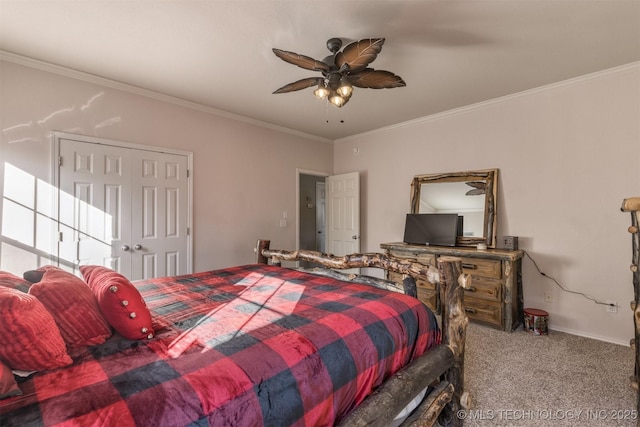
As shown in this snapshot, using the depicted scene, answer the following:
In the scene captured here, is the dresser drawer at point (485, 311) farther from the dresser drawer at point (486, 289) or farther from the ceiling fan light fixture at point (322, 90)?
the ceiling fan light fixture at point (322, 90)

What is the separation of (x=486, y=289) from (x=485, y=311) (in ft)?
0.81

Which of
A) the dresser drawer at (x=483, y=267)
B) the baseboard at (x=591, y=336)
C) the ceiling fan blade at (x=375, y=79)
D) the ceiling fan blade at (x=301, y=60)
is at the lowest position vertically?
the baseboard at (x=591, y=336)

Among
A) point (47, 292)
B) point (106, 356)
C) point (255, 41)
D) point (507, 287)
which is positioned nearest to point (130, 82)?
point (255, 41)

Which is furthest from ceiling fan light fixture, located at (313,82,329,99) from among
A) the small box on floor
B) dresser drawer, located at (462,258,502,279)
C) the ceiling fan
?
the small box on floor

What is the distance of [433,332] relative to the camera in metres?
1.76

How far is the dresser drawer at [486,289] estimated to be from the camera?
317 centimetres

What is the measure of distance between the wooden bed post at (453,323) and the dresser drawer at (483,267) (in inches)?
67.8

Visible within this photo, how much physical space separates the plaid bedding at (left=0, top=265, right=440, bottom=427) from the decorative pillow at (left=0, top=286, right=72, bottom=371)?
0.16 ft

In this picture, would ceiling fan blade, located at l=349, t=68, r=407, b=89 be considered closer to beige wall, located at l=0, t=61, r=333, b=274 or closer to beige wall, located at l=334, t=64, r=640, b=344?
beige wall, located at l=334, t=64, r=640, b=344

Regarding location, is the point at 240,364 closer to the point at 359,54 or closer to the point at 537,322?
the point at 359,54

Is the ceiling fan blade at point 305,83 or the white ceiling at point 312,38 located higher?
the white ceiling at point 312,38

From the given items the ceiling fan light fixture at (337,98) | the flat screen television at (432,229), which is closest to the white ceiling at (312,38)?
the ceiling fan light fixture at (337,98)

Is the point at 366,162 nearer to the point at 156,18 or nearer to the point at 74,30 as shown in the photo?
the point at 156,18

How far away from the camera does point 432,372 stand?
1563 millimetres
